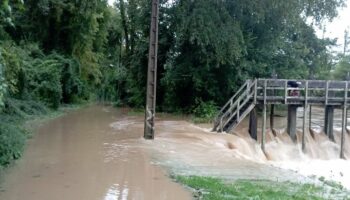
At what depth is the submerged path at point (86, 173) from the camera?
9.34 m

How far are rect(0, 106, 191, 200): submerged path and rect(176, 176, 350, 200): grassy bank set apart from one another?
1.38ft

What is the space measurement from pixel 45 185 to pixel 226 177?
447cm

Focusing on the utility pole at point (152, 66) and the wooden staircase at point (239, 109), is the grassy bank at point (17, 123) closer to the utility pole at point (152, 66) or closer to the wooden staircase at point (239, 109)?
the utility pole at point (152, 66)

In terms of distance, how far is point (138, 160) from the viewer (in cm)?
1325

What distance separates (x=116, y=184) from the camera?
10172mm

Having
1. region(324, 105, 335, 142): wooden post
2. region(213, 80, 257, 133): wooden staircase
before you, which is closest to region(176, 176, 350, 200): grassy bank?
region(213, 80, 257, 133): wooden staircase

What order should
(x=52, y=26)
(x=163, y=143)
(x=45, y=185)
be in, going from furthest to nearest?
(x=52, y=26)
(x=163, y=143)
(x=45, y=185)

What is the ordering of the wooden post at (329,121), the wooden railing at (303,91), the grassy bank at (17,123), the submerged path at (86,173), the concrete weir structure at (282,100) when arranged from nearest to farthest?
1. the submerged path at (86,173)
2. the grassy bank at (17,123)
3. the concrete weir structure at (282,100)
4. the wooden railing at (303,91)
5. the wooden post at (329,121)

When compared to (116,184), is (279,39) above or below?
above

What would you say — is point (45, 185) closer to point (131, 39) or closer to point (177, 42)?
point (177, 42)

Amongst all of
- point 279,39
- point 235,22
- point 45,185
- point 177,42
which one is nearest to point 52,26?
point 177,42

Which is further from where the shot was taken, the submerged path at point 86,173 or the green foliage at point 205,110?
the green foliage at point 205,110

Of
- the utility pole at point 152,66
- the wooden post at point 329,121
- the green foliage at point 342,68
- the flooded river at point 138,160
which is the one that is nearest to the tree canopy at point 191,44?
the flooded river at point 138,160

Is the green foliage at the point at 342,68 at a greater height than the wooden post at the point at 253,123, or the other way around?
the green foliage at the point at 342,68
